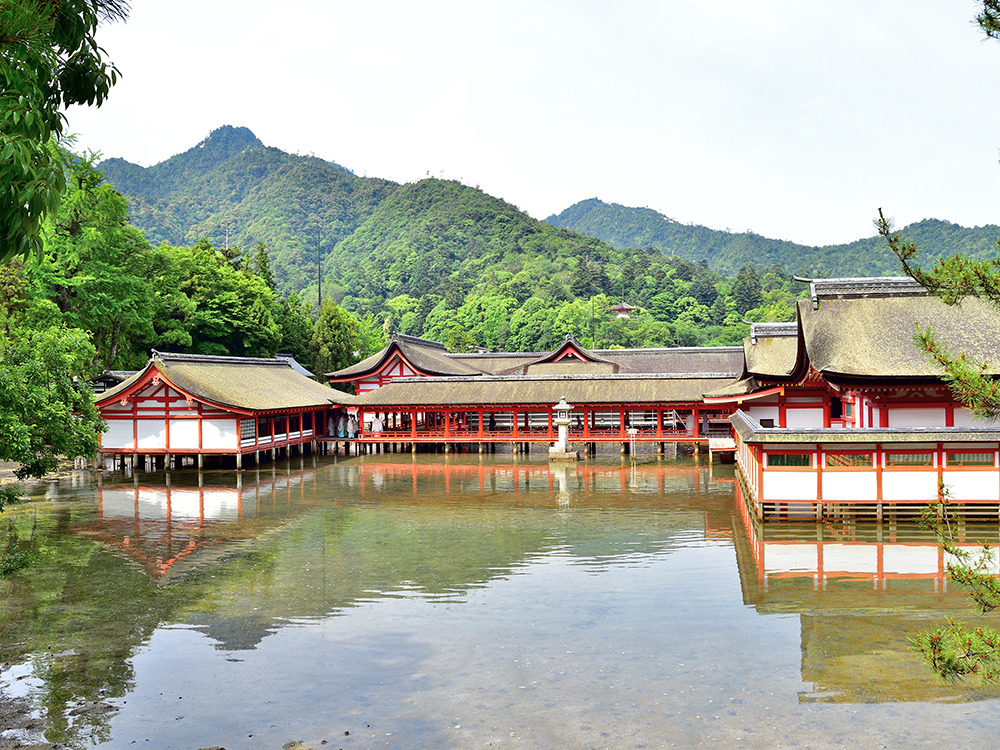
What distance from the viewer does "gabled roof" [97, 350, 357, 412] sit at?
31.8m

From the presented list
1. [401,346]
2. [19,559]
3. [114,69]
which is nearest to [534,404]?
[401,346]

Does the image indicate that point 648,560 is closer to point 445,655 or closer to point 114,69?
point 445,655

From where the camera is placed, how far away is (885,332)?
20.2m

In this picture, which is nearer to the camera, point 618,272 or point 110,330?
point 110,330

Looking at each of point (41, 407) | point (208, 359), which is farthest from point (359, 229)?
point (41, 407)

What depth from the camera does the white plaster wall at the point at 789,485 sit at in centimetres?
1861

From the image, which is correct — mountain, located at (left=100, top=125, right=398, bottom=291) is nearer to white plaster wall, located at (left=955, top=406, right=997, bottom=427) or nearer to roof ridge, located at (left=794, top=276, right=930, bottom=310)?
roof ridge, located at (left=794, top=276, right=930, bottom=310)

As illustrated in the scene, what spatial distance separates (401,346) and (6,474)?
72.5 feet

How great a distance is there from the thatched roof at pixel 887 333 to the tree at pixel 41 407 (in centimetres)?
1703

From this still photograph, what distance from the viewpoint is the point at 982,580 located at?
18.3ft

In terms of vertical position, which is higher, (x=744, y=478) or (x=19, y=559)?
(x=19, y=559)

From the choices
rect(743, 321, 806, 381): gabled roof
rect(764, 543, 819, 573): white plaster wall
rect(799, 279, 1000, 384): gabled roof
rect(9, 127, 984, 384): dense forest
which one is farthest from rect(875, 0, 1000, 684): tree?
rect(743, 321, 806, 381): gabled roof

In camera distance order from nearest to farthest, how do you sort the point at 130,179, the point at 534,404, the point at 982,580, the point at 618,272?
1. the point at 982,580
2. the point at 534,404
3. the point at 618,272
4. the point at 130,179

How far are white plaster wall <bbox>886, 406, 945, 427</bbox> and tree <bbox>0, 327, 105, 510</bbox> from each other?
19.1 m
